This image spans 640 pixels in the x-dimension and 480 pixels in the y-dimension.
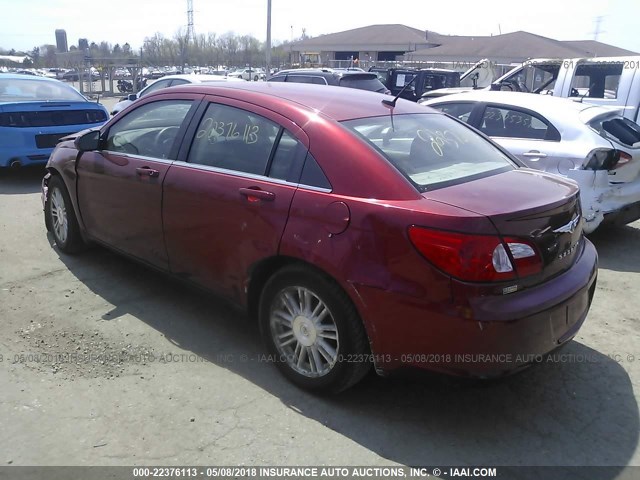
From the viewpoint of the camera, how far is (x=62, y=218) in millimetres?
5270

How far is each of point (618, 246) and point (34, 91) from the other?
27.9 feet

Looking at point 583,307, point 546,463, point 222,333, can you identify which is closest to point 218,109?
point 222,333

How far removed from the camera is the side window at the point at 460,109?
259 inches

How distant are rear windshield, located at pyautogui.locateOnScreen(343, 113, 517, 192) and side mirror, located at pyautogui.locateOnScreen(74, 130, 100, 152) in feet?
7.76

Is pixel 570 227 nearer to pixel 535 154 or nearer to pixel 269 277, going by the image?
pixel 269 277

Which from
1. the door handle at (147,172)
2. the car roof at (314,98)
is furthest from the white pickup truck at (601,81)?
the door handle at (147,172)

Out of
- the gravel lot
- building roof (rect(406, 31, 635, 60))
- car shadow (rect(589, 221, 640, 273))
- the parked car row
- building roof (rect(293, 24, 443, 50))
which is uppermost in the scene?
building roof (rect(293, 24, 443, 50))

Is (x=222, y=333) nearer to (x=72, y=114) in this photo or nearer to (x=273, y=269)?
(x=273, y=269)

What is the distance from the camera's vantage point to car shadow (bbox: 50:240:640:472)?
2789mm

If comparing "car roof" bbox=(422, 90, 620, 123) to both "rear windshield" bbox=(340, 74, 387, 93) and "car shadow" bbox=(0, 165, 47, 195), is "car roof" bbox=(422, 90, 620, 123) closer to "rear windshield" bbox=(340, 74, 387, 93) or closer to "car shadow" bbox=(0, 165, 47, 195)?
"car shadow" bbox=(0, 165, 47, 195)

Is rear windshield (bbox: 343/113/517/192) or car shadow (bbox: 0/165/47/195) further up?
rear windshield (bbox: 343/113/517/192)

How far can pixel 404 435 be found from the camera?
2920mm

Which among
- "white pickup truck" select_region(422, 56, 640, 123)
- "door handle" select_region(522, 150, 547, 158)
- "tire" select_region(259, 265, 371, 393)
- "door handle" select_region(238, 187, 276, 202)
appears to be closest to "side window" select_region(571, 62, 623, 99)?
"white pickup truck" select_region(422, 56, 640, 123)

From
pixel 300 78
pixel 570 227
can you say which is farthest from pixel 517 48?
pixel 570 227
